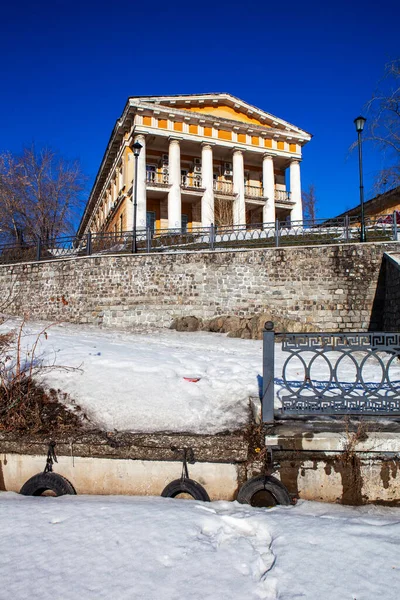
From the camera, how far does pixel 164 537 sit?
3.06 meters

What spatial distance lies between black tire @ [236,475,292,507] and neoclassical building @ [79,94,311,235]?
22728mm

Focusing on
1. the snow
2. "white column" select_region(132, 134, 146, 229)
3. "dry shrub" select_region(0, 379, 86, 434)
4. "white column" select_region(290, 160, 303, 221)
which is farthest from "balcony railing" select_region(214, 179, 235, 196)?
"dry shrub" select_region(0, 379, 86, 434)

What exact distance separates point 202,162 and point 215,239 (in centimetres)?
1471

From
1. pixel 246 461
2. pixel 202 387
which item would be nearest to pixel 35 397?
pixel 202 387

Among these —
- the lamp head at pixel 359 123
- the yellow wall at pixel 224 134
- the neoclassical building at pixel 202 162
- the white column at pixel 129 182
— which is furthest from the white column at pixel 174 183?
the lamp head at pixel 359 123

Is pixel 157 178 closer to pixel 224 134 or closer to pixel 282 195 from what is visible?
pixel 224 134

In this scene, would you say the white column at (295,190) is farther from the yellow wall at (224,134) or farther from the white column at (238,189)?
the yellow wall at (224,134)

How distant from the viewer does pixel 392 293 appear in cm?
1266

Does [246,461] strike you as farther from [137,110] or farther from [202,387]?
[137,110]

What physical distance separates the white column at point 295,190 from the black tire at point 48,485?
29.7 meters

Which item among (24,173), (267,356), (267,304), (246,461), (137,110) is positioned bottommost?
(246,461)

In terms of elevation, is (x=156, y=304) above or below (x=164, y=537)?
above

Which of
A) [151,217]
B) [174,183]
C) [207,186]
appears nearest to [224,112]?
[207,186]

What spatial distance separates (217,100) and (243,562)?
103 ft
